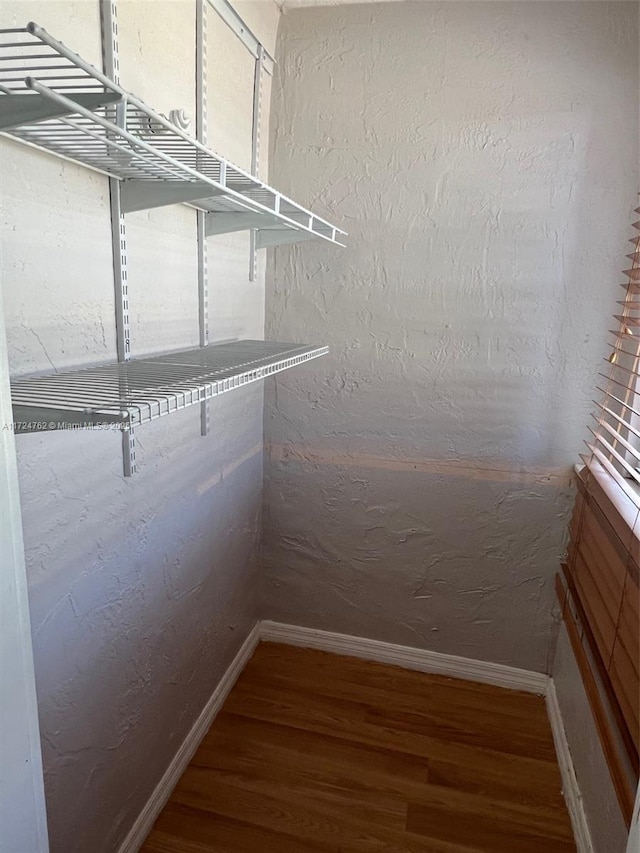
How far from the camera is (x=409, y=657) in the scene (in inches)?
86.5

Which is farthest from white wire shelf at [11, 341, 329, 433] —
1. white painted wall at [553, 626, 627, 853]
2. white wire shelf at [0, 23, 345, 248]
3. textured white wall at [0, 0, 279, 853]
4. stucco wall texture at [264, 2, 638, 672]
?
white painted wall at [553, 626, 627, 853]

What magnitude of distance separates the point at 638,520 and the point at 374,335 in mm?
1030

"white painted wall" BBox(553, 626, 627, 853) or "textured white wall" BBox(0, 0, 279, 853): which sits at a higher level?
"textured white wall" BBox(0, 0, 279, 853)

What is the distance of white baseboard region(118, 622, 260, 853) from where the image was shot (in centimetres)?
Answer: 146

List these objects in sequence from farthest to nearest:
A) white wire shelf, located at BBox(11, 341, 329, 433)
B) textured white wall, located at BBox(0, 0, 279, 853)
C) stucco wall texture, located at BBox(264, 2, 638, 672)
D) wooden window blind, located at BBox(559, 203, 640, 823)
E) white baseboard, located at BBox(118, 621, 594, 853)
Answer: stucco wall texture, located at BBox(264, 2, 638, 672) < white baseboard, located at BBox(118, 621, 594, 853) < wooden window blind, located at BBox(559, 203, 640, 823) < textured white wall, located at BBox(0, 0, 279, 853) < white wire shelf, located at BBox(11, 341, 329, 433)

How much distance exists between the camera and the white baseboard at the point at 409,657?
2115 millimetres

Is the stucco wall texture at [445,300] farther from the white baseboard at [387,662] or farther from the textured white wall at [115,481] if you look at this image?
the textured white wall at [115,481]

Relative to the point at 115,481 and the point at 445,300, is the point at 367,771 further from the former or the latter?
the point at 445,300

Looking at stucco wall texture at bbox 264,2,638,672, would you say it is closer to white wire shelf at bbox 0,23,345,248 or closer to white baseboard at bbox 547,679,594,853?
white baseboard at bbox 547,679,594,853

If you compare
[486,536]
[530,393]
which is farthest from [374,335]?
[486,536]

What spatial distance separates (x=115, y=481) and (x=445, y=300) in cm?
122

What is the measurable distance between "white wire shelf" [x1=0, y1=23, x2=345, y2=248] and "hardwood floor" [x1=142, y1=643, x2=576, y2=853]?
60.8 inches

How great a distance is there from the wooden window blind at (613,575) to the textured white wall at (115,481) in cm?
107

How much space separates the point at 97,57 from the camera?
40.5 inches
